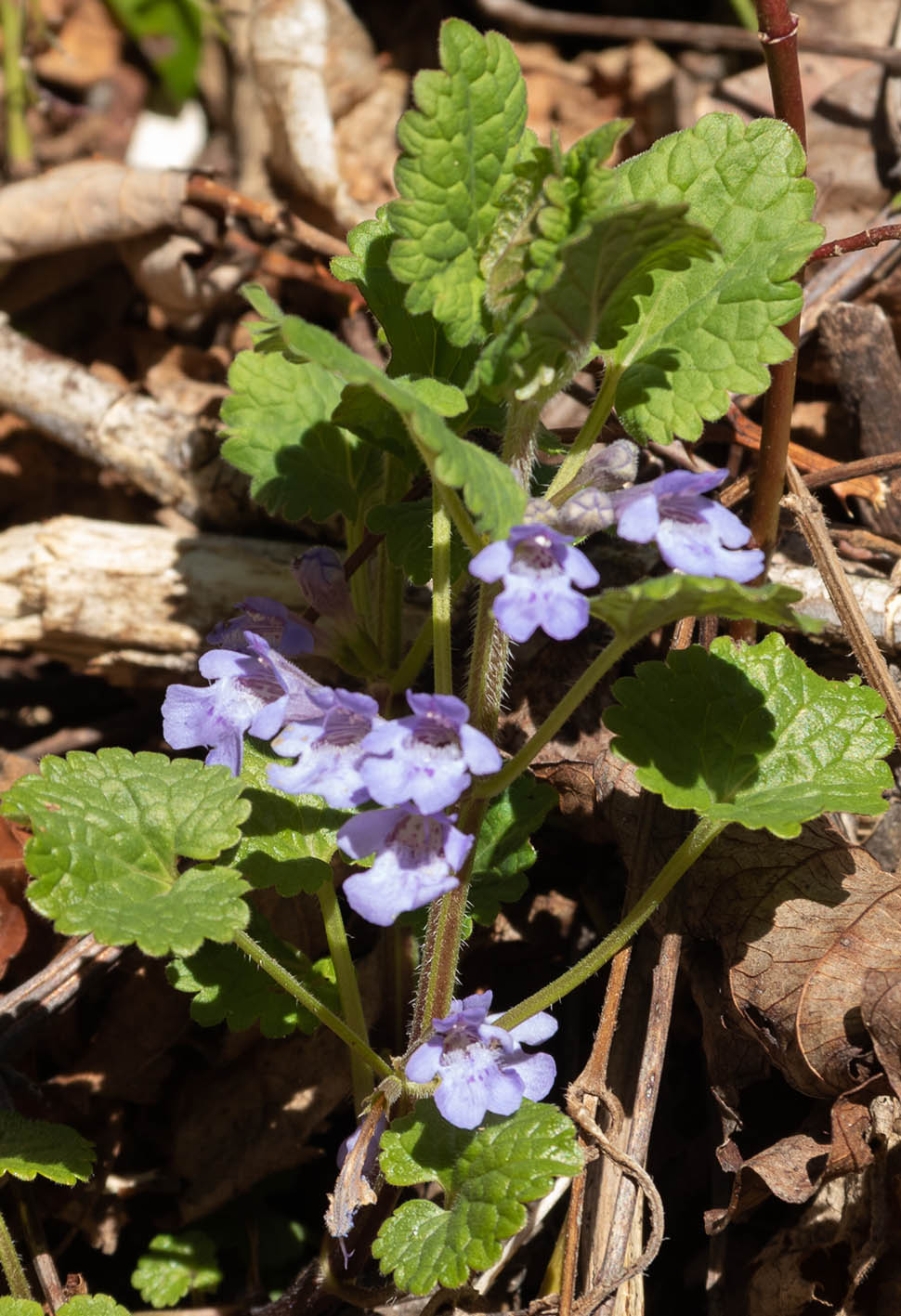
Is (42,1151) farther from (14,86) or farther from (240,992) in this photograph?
(14,86)

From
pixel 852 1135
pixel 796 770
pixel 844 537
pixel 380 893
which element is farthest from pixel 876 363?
pixel 380 893

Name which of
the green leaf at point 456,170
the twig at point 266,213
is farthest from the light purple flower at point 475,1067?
the twig at point 266,213

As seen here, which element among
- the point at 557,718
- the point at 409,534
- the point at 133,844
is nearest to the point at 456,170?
the point at 409,534

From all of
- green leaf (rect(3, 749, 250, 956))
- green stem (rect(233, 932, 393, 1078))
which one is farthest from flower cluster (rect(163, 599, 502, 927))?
green stem (rect(233, 932, 393, 1078))

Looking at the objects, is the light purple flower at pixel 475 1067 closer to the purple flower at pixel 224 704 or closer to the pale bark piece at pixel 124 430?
the purple flower at pixel 224 704

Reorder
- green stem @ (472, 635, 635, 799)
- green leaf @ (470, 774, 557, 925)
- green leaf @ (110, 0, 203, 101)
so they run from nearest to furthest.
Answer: green stem @ (472, 635, 635, 799)
green leaf @ (470, 774, 557, 925)
green leaf @ (110, 0, 203, 101)

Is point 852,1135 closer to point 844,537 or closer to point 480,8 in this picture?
point 844,537

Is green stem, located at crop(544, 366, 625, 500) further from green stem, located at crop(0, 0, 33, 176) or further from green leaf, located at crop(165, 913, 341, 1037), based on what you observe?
green stem, located at crop(0, 0, 33, 176)

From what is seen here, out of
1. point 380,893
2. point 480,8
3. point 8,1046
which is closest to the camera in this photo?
point 380,893
